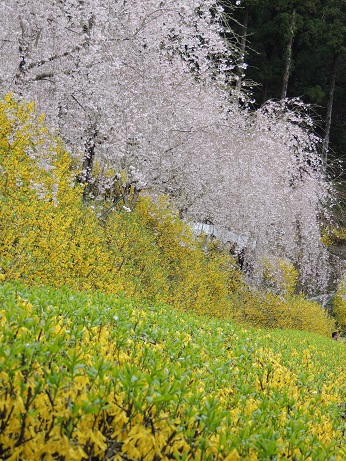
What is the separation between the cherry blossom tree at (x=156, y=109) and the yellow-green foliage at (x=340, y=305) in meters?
6.80

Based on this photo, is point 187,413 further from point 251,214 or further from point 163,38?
point 251,214

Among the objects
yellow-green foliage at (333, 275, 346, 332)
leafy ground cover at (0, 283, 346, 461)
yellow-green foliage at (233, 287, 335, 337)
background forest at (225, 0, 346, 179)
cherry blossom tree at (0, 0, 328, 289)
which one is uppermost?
background forest at (225, 0, 346, 179)

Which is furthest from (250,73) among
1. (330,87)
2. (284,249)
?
(284,249)

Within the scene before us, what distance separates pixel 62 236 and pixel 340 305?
20.7 metres

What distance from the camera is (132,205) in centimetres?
1273

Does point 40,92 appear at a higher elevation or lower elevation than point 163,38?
lower

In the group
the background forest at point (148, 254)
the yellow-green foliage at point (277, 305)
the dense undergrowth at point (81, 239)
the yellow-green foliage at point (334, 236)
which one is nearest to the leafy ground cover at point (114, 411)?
the background forest at point (148, 254)

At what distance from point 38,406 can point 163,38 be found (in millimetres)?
10197

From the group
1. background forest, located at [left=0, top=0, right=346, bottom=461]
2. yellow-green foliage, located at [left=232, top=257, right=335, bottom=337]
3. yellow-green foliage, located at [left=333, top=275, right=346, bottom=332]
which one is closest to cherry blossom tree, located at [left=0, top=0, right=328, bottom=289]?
background forest, located at [left=0, top=0, right=346, bottom=461]

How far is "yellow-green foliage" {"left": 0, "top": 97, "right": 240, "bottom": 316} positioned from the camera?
7.00m

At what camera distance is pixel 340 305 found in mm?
25562

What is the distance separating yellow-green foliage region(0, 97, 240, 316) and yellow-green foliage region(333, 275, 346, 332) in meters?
13.7

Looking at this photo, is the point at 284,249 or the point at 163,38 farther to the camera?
the point at 284,249

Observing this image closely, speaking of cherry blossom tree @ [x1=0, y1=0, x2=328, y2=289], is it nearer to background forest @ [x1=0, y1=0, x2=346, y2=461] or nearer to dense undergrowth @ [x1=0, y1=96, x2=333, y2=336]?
background forest @ [x1=0, y1=0, x2=346, y2=461]
